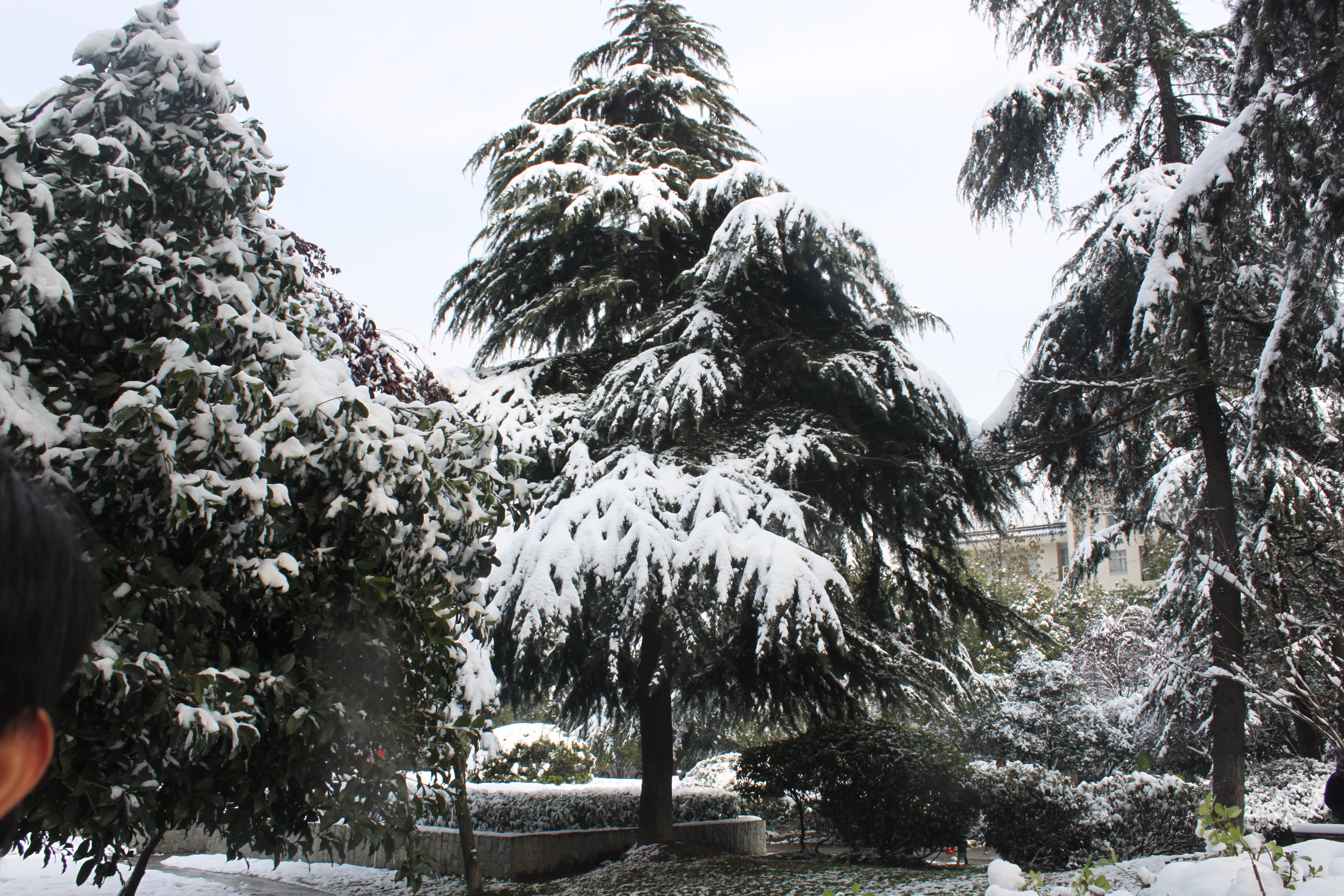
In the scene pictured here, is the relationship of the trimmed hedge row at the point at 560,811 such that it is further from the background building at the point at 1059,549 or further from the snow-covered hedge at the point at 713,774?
the snow-covered hedge at the point at 713,774

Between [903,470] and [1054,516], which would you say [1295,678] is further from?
[1054,516]

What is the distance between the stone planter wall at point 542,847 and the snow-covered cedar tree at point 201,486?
589 centimetres

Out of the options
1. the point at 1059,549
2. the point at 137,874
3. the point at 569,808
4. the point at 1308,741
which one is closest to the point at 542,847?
the point at 569,808

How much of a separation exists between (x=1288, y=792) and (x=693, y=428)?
37.0 ft

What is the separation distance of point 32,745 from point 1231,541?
9124 millimetres

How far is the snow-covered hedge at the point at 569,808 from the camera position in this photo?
35.9 feet

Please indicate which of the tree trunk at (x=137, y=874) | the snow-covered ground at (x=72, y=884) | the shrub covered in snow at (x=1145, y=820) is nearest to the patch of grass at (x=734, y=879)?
the shrub covered in snow at (x=1145, y=820)

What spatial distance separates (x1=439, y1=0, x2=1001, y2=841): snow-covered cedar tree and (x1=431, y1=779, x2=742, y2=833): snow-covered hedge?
1.11 meters

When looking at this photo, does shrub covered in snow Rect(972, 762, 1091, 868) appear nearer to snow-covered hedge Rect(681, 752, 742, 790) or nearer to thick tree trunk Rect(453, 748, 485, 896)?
thick tree trunk Rect(453, 748, 485, 896)

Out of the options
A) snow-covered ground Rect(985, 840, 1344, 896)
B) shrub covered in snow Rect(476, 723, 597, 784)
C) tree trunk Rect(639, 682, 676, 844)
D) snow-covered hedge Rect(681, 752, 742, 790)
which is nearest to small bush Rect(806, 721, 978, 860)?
tree trunk Rect(639, 682, 676, 844)

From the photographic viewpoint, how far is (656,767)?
1027 cm

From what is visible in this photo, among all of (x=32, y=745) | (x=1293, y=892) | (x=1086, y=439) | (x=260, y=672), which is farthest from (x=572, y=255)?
(x=32, y=745)

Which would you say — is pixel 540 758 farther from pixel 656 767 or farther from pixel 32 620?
pixel 32 620

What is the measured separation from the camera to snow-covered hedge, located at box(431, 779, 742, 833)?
10.9 meters
